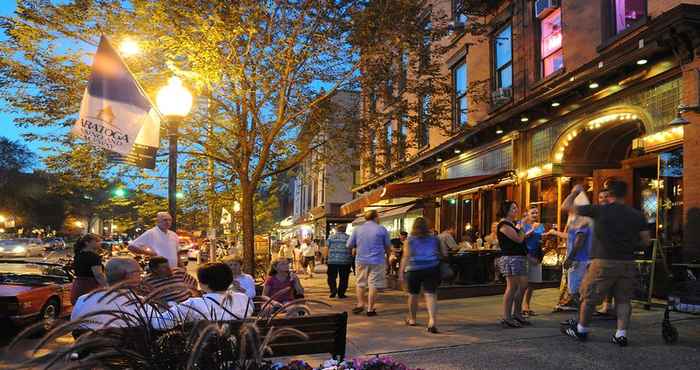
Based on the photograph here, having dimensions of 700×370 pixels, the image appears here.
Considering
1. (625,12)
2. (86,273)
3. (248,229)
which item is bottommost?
(86,273)

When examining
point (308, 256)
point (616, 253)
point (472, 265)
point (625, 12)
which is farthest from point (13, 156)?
point (616, 253)

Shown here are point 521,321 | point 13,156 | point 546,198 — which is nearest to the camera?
point 521,321

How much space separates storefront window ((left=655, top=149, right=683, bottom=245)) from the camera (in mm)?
9844

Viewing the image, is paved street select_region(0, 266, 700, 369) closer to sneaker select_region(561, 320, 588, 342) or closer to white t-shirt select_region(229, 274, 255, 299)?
sneaker select_region(561, 320, 588, 342)

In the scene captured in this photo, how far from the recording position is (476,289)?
40.4ft

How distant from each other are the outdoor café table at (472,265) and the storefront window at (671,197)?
3.62 m

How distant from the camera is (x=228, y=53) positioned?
1228 cm

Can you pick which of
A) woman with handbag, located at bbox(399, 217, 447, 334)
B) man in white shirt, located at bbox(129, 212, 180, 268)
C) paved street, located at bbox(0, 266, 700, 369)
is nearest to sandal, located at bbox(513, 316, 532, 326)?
paved street, located at bbox(0, 266, 700, 369)

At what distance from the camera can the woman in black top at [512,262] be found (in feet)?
25.0

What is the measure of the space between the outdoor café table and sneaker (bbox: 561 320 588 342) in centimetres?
595

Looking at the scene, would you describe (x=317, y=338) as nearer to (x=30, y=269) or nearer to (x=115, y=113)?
(x=115, y=113)

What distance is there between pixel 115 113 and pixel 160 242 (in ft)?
6.02

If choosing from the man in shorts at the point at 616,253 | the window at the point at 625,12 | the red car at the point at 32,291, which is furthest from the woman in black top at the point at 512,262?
the red car at the point at 32,291

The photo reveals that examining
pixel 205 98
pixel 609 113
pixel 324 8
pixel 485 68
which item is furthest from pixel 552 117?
pixel 205 98
